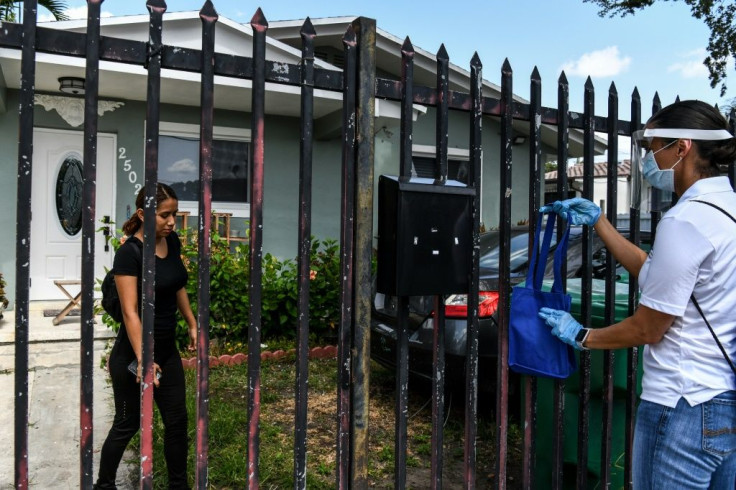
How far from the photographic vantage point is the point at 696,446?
1.96 m

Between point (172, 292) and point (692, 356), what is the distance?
8.55 feet

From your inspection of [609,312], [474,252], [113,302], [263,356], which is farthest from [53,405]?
[609,312]

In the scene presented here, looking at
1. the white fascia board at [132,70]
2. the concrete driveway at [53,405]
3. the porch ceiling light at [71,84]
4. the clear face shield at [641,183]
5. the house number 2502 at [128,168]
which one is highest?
the white fascia board at [132,70]

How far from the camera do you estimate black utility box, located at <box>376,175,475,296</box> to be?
226cm

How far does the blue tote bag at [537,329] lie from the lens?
8.03 feet

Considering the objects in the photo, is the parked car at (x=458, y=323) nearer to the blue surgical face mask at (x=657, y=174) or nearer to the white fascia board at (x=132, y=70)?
the blue surgical face mask at (x=657, y=174)

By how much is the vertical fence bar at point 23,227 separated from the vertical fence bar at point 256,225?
0.66m

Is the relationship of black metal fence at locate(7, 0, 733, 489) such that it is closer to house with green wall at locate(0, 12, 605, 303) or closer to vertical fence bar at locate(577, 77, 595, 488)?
vertical fence bar at locate(577, 77, 595, 488)

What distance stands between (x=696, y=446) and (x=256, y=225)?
1.59 m

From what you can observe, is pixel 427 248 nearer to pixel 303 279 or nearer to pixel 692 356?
pixel 303 279

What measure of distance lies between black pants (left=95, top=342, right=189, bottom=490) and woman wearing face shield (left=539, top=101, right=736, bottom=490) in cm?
241

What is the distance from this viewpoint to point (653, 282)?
6.49 feet

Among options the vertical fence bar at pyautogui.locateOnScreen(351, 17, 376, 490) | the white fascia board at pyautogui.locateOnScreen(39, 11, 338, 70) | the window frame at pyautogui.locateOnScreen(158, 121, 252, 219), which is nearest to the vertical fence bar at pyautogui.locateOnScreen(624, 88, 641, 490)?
the vertical fence bar at pyautogui.locateOnScreen(351, 17, 376, 490)

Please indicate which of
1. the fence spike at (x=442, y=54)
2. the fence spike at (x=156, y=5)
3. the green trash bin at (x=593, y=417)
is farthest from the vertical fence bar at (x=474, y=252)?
the fence spike at (x=156, y=5)
